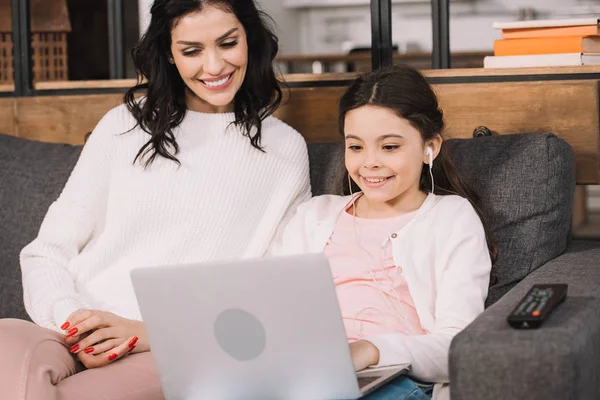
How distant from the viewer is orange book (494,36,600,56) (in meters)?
2.03

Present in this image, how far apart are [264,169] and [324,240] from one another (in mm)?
239

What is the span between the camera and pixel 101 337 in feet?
5.41

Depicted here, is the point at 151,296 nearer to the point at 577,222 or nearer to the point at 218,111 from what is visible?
the point at 218,111

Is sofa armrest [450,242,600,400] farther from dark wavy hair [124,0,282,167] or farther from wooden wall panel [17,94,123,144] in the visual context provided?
wooden wall panel [17,94,123,144]

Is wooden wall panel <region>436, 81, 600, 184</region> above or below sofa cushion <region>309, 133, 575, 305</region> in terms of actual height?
above

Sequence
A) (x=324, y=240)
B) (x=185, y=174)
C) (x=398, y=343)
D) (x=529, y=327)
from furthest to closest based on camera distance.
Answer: (x=185, y=174) → (x=324, y=240) → (x=398, y=343) → (x=529, y=327)

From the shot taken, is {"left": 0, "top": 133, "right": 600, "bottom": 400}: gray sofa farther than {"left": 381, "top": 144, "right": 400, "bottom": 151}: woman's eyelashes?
No

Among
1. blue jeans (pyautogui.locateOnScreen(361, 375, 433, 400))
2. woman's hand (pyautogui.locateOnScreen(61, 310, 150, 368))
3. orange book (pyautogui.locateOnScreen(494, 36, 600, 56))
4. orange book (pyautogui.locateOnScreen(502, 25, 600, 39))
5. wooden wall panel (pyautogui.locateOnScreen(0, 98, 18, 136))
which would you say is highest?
orange book (pyautogui.locateOnScreen(502, 25, 600, 39))

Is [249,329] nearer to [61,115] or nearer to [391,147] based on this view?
[391,147]

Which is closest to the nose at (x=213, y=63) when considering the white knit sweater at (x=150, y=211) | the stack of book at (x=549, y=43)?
the white knit sweater at (x=150, y=211)

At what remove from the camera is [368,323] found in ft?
5.51

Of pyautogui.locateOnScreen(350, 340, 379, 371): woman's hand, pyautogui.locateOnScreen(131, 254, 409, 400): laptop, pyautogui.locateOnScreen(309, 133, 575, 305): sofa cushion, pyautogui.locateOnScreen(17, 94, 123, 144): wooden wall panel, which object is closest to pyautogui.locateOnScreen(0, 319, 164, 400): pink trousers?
pyautogui.locateOnScreen(131, 254, 409, 400): laptop

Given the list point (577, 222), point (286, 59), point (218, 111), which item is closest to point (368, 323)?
point (218, 111)

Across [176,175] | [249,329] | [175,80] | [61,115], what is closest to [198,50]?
[175,80]
